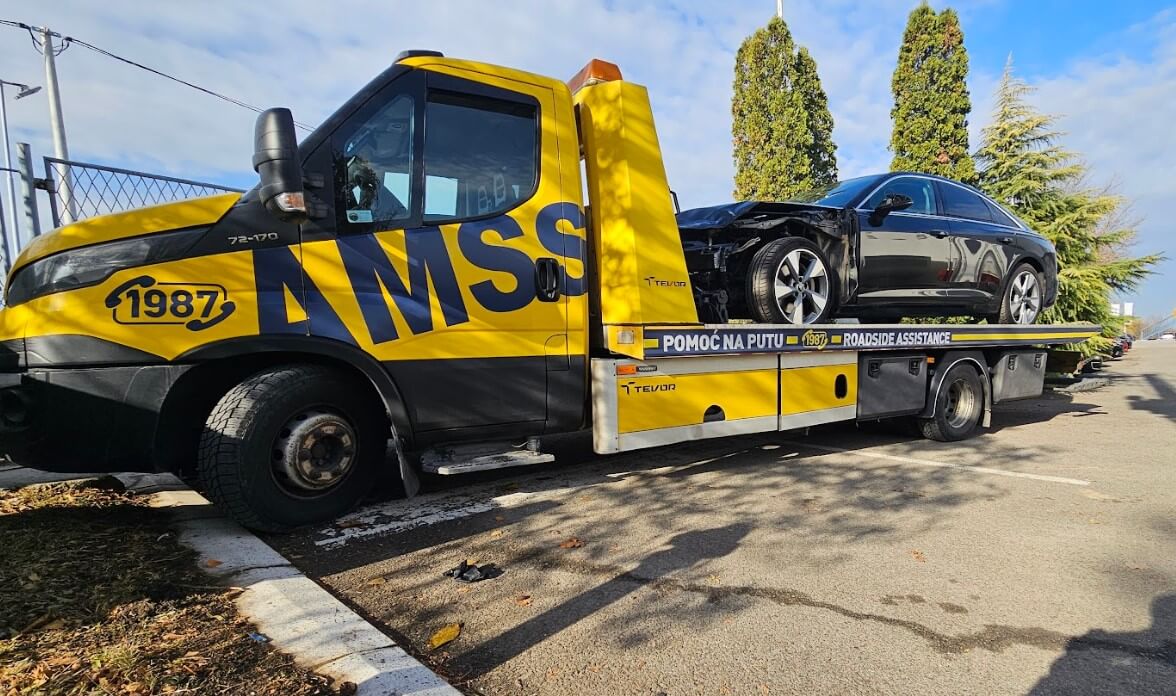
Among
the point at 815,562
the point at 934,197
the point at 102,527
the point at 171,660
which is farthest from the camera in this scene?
the point at 934,197

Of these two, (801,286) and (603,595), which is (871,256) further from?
(603,595)

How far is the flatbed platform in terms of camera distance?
4.35m

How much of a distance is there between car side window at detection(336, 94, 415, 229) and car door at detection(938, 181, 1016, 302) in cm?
580

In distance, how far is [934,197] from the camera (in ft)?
22.3

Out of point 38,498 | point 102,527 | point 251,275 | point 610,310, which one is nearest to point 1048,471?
point 610,310

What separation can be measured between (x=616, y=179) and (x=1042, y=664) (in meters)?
3.46

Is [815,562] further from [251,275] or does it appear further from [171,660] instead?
[251,275]

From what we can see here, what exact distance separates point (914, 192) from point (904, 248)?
2.46ft

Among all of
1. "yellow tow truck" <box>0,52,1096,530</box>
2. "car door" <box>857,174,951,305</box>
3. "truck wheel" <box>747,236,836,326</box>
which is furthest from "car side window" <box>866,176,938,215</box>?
A: "yellow tow truck" <box>0,52,1096,530</box>

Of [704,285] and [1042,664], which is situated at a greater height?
[704,285]

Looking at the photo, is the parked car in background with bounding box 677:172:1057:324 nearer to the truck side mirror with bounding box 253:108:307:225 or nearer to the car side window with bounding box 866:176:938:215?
the car side window with bounding box 866:176:938:215

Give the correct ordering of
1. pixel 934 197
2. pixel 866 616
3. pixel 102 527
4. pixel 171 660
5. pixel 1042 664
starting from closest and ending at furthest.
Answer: pixel 171 660 < pixel 1042 664 < pixel 866 616 < pixel 102 527 < pixel 934 197

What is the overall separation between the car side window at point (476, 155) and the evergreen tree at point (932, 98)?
648 inches

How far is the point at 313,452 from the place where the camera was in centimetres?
362
